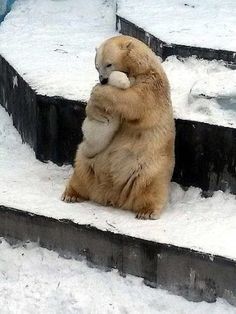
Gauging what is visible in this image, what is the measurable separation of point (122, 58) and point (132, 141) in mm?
523

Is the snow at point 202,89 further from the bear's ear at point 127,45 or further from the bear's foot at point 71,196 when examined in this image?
the bear's foot at point 71,196

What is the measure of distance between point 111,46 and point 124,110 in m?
0.39

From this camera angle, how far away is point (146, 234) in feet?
12.8

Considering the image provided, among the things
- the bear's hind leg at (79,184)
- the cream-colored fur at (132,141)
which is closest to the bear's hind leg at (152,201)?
the cream-colored fur at (132,141)

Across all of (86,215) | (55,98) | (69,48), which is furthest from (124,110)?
(69,48)

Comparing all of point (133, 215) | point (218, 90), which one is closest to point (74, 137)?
point (133, 215)

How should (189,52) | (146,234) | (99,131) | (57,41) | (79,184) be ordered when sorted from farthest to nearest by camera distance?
(57,41) < (189,52) < (79,184) < (99,131) < (146,234)

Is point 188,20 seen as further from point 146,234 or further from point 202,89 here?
point 146,234

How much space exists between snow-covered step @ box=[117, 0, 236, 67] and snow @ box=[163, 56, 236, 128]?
111 millimetres

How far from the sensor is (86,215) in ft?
13.6

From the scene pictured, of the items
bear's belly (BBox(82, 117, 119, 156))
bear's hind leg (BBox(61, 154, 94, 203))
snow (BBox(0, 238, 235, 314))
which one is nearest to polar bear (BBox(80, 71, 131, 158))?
bear's belly (BBox(82, 117, 119, 156))

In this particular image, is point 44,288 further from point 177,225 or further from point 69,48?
point 69,48

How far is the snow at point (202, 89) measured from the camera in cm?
453

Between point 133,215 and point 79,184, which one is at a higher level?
point 79,184
